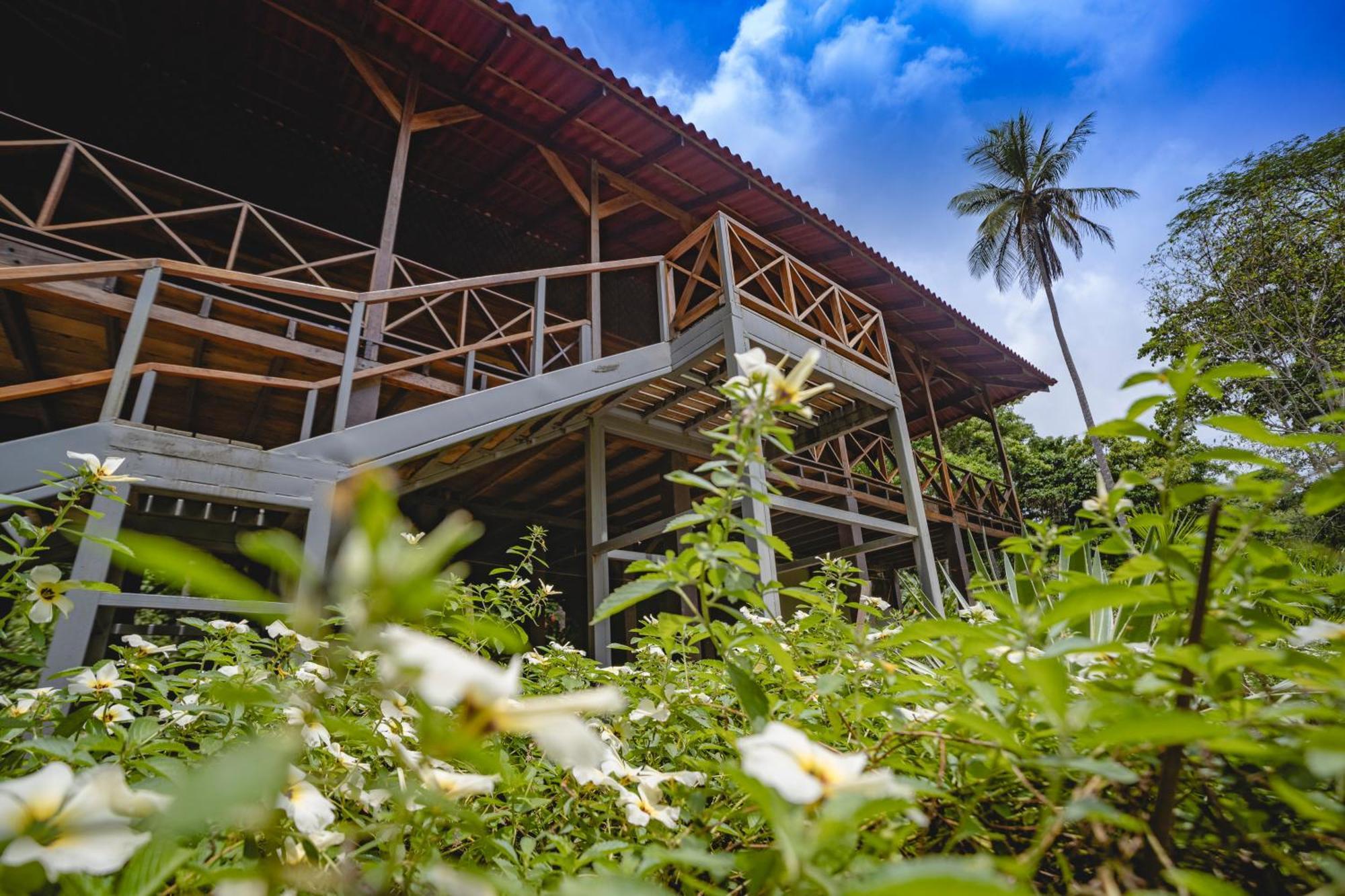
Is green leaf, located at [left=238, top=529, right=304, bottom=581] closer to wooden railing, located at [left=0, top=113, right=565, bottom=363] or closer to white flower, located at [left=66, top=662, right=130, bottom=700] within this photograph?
white flower, located at [left=66, top=662, right=130, bottom=700]

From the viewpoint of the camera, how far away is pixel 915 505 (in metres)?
5.21

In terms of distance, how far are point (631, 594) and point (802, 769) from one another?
0.37 m

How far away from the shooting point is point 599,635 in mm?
4418

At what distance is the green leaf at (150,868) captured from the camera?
496 mm

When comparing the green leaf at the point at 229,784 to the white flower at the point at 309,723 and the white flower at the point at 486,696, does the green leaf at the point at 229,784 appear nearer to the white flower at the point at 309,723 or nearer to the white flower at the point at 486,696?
the white flower at the point at 486,696

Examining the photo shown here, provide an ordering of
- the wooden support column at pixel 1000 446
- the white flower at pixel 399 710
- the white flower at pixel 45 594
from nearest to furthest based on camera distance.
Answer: the white flower at pixel 399 710 → the white flower at pixel 45 594 → the wooden support column at pixel 1000 446

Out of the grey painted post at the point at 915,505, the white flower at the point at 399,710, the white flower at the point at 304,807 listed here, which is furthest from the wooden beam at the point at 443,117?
the white flower at the point at 304,807

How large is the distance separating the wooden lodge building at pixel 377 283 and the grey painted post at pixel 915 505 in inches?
1.3

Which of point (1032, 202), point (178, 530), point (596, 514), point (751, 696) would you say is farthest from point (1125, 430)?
point (1032, 202)

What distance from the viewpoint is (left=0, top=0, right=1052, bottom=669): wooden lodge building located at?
→ 9.02ft

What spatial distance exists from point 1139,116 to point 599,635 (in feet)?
77.1

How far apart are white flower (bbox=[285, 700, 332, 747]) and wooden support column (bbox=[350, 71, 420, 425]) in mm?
2891

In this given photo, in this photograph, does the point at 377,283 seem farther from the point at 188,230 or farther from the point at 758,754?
the point at 758,754

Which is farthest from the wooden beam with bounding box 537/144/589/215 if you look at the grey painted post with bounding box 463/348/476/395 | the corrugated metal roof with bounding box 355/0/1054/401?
the grey painted post with bounding box 463/348/476/395
